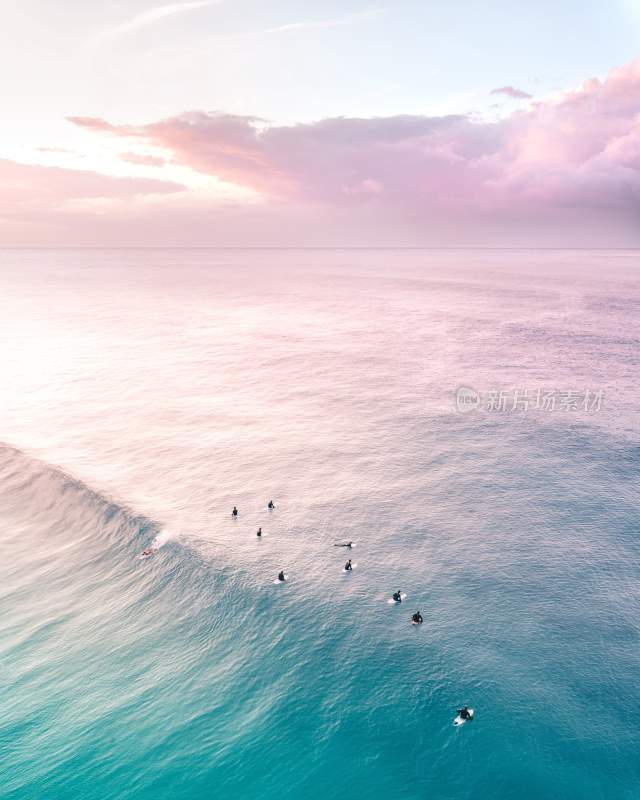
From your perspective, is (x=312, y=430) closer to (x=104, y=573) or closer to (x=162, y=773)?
(x=104, y=573)

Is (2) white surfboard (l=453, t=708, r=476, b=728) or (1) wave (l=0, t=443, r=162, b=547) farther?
(1) wave (l=0, t=443, r=162, b=547)

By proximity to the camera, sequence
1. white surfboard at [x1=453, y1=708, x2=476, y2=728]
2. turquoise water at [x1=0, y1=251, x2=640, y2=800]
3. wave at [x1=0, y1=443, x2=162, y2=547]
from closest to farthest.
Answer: turquoise water at [x1=0, y1=251, x2=640, y2=800], white surfboard at [x1=453, y1=708, x2=476, y2=728], wave at [x1=0, y1=443, x2=162, y2=547]

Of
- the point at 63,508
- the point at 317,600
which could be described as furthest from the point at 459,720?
the point at 63,508

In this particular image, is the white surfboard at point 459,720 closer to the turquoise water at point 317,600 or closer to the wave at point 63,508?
the turquoise water at point 317,600

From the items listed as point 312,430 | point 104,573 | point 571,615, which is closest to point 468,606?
point 571,615

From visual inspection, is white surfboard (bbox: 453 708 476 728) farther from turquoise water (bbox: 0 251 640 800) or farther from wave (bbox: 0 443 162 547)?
wave (bbox: 0 443 162 547)

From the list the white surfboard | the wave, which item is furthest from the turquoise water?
the white surfboard

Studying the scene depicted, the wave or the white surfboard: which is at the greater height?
the white surfboard

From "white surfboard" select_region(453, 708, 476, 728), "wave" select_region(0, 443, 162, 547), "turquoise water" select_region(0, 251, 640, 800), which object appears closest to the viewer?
"turquoise water" select_region(0, 251, 640, 800)

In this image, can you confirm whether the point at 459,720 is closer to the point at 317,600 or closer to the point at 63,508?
the point at 317,600
